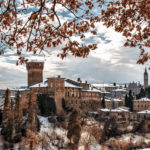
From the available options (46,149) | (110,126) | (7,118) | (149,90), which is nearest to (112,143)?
(110,126)

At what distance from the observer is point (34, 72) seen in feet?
252

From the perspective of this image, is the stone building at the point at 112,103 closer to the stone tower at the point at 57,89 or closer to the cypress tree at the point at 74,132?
the stone tower at the point at 57,89

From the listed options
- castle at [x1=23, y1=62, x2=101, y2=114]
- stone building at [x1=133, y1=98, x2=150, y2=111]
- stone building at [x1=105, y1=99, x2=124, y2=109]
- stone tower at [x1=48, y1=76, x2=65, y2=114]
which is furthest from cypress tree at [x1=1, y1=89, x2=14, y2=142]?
stone building at [x1=105, y1=99, x2=124, y2=109]

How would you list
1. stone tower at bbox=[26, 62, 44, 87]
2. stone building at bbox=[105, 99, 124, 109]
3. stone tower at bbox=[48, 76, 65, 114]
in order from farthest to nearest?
stone tower at bbox=[26, 62, 44, 87] → stone building at bbox=[105, 99, 124, 109] → stone tower at bbox=[48, 76, 65, 114]

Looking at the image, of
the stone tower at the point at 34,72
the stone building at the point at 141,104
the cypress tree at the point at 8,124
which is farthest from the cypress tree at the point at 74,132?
the stone tower at the point at 34,72

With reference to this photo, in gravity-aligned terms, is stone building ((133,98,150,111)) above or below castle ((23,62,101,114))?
below

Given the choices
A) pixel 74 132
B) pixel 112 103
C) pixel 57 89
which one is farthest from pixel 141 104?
pixel 74 132

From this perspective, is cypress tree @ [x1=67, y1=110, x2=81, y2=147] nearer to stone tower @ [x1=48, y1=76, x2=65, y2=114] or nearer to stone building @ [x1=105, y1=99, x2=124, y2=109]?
stone tower @ [x1=48, y1=76, x2=65, y2=114]

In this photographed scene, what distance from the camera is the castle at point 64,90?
5956 cm

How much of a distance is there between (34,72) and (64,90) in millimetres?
18947

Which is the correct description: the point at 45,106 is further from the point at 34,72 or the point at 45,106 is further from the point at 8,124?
the point at 34,72

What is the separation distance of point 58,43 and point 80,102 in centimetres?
5730

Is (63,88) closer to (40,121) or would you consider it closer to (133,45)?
(40,121)

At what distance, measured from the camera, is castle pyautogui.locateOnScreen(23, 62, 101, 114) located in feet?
195
